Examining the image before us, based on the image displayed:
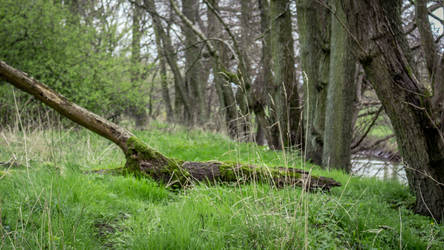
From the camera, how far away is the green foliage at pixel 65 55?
991cm

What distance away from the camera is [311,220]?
2.96 meters

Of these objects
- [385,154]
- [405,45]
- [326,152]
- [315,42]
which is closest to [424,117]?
[405,45]

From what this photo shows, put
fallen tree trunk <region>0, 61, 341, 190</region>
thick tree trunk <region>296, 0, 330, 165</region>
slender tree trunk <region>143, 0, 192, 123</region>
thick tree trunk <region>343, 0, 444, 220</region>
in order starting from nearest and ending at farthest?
thick tree trunk <region>343, 0, 444, 220</region> < fallen tree trunk <region>0, 61, 341, 190</region> < thick tree trunk <region>296, 0, 330, 165</region> < slender tree trunk <region>143, 0, 192, 123</region>

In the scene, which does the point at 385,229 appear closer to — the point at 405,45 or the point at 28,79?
the point at 405,45

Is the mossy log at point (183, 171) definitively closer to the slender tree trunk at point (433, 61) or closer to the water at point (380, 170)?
the slender tree trunk at point (433, 61)

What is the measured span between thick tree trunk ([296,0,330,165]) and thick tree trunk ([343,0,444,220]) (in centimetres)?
351

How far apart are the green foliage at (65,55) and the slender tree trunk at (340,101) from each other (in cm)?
777

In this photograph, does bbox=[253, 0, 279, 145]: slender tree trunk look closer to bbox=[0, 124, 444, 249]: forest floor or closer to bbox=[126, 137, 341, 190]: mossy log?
bbox=[126, 137, 341, 190]: mossy log

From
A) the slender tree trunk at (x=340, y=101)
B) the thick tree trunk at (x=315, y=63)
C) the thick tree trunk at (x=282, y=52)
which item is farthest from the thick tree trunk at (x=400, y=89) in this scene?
the thick tree trunk at (x=282, y=52)

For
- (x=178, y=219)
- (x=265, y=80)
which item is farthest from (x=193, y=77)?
(x=178, y=219)

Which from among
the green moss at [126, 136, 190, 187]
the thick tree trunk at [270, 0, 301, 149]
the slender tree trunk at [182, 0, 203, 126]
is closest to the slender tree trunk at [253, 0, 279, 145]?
the thick tree trunk at [270, 0, 301, 149]

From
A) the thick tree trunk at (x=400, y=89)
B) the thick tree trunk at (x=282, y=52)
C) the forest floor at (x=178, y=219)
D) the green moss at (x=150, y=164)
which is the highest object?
the thick tree trunk at (x=282, y=52)

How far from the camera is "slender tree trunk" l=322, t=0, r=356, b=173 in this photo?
6191mm

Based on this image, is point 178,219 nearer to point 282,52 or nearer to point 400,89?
point 400,89
